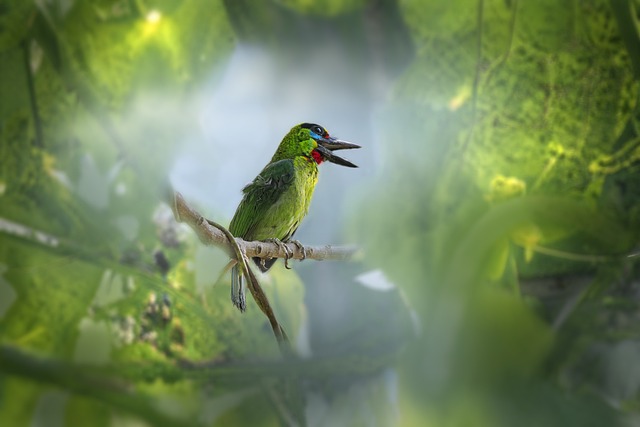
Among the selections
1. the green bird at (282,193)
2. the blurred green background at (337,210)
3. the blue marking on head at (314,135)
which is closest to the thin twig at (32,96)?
the blurred green background at (337,210)

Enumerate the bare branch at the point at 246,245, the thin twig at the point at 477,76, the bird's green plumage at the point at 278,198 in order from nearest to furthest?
the bare branch at the point at 246,245 → the bird's green plumage at the point at 278,198 → the thin twig at the point at 477,76

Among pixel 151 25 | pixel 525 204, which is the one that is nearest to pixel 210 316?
pixel 151 25

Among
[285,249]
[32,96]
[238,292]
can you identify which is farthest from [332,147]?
[32,96]

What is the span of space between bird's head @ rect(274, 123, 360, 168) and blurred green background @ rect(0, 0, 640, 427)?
52 millimetres

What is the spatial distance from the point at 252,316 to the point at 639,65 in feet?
4.08

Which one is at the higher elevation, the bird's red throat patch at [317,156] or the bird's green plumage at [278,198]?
the bird's red throat patch at [317,156]

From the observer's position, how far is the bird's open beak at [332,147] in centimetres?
171

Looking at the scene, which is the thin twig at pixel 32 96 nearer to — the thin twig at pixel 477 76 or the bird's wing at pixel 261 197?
the bird's wing at pixel 261 197

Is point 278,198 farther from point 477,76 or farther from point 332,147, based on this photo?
point 477,76

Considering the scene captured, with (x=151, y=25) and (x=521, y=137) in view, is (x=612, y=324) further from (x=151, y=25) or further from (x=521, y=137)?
(x=151, y=25)

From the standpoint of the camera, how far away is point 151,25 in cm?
172

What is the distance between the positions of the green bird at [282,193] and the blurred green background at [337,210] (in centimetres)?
5

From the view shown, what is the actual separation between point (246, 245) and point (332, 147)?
0.37m

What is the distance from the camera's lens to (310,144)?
170 cm
